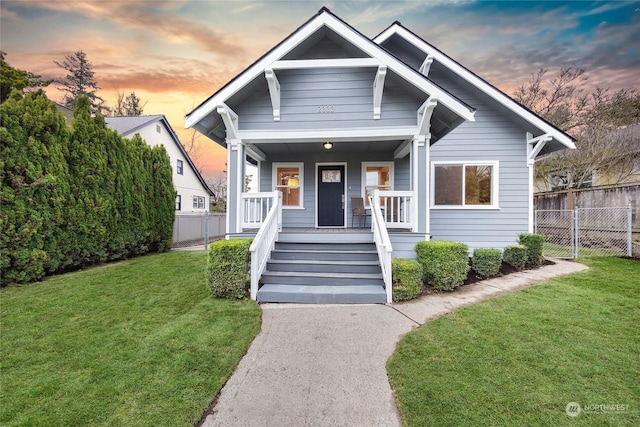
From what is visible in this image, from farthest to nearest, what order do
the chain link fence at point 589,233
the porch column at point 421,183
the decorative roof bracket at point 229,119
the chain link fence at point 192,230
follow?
the chain link fence at point 192,230, the chain link fence at point 589,233, the porch column at point 421,183, the decorative roof bracket at point 229,119

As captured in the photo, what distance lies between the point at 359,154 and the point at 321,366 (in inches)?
261

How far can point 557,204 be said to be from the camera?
12578 millimetres

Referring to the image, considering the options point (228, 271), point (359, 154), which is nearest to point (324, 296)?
point (228, 271)

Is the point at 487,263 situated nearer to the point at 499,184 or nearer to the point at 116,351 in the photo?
the point at 499,184

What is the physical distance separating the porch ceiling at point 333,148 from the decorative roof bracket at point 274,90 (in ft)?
4.23

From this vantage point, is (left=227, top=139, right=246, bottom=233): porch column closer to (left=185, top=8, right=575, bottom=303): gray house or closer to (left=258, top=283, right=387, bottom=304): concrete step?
(left=185, top=8, right=575, bottom=303): gray house

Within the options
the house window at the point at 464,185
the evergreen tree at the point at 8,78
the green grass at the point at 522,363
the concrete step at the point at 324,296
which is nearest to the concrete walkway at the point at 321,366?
the concrete step at the point at 324,296

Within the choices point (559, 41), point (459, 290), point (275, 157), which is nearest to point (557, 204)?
point (559, 41)

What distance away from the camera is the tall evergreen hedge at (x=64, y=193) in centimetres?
559

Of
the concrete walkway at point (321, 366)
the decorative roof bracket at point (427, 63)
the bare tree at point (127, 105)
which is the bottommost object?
the concrete walkway at point (321, 366)

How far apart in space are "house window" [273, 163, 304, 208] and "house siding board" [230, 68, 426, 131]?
2409 mm

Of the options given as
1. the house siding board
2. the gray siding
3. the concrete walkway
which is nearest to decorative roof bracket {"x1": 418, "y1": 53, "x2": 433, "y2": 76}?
the gray siding

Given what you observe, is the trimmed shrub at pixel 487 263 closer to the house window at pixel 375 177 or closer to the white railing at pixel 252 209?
the house window at pixel 375 177

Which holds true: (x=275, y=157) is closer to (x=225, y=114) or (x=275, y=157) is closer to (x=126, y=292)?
(x=225, y=114)
